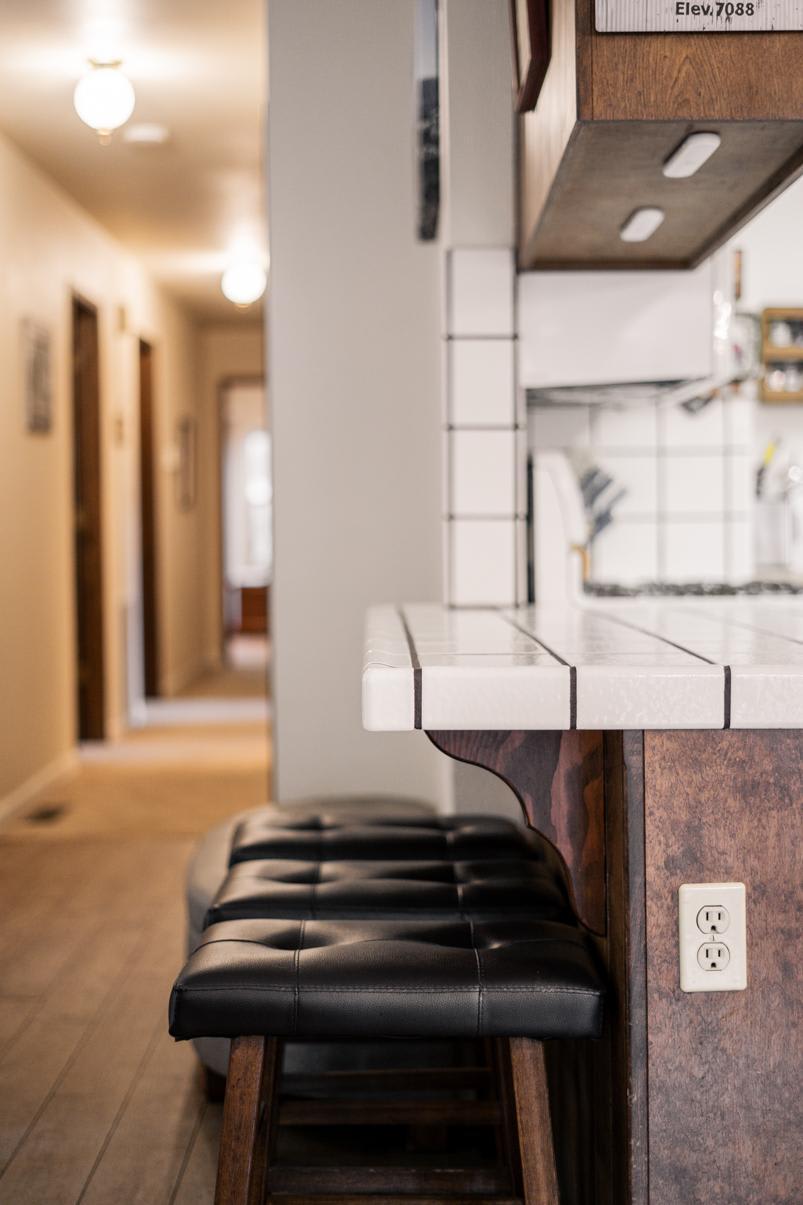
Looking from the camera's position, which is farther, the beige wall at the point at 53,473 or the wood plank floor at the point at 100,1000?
the beige wall at the point at 53,473

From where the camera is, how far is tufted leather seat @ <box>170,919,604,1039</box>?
119cm

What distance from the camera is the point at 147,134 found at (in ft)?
15.1

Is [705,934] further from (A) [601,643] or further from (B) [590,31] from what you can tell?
(B) [590,31]

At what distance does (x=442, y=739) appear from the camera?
124cm

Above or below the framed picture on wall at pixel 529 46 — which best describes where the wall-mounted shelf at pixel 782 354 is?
below

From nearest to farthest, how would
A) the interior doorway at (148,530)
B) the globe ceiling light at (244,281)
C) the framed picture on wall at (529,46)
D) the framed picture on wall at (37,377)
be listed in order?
the framed picture on wall at (529,46)
the framed picture on wall at (37,377)
the globe ceiling light at (244,281)
the interior doorway at (148,530)

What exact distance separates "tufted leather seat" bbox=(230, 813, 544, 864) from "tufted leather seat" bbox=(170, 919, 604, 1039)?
0.47 metres

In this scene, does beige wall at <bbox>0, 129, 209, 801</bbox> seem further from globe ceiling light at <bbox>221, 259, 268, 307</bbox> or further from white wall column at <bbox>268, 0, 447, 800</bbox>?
white wall column at <bbox>268, 0, 447, 800</bbox>

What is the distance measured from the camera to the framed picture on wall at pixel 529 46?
1.60 meters

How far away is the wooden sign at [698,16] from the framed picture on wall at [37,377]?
372cm

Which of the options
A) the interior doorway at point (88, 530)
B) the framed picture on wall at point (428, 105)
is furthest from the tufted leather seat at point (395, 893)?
the interior doorway at point (88, 530)

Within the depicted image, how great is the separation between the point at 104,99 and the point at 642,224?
2.30m

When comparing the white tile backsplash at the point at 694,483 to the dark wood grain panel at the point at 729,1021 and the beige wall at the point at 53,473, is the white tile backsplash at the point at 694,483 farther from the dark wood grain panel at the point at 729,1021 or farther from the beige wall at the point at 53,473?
the beige wall at the point at 53,473

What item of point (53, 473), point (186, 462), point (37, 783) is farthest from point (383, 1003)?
point (186, 462)
